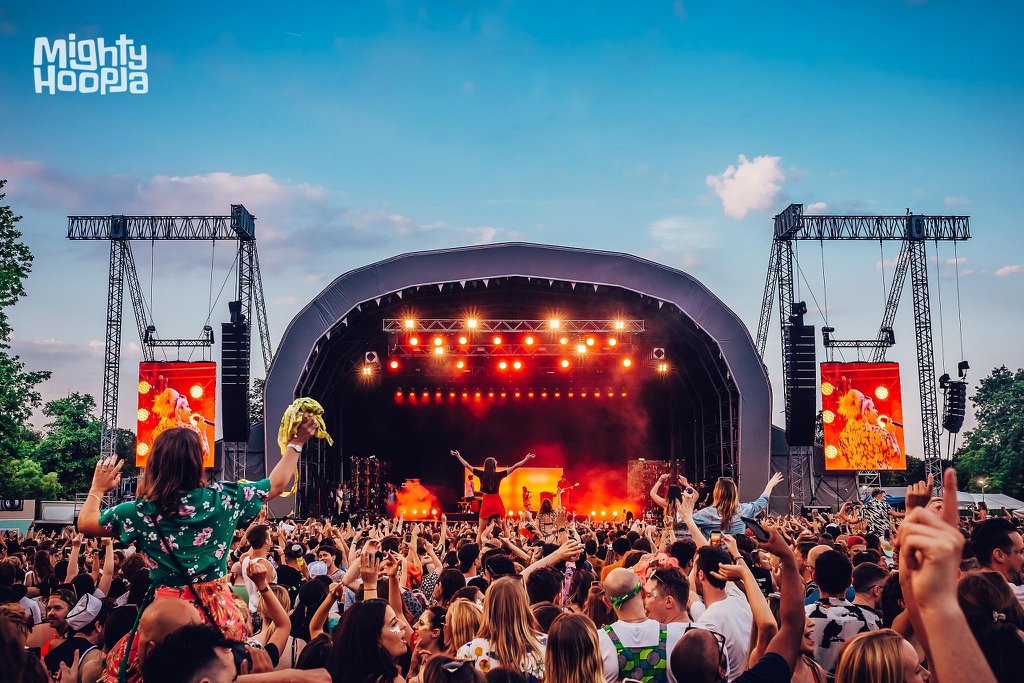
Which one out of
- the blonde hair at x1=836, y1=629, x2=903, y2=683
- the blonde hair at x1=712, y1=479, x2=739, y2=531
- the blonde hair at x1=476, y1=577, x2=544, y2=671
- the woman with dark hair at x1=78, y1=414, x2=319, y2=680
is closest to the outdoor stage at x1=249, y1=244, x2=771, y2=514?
the blonde hair at x1=712, y1=479, x2=739, y2=531

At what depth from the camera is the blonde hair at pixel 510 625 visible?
409 centimetres

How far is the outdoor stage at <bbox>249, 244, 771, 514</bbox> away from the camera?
73.0ft

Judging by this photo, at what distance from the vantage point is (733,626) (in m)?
4.23

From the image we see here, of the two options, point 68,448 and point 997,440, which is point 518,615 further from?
point 997,440

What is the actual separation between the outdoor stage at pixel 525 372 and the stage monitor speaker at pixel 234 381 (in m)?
0.83

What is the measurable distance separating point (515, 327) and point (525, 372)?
296 cm

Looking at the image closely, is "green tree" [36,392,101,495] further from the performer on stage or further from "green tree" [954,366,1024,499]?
"green tree" [954,366,1024,499]

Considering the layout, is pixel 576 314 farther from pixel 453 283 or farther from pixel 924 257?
pixel 924 257

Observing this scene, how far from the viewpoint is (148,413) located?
2344cm

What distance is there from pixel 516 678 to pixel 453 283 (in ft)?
62.6

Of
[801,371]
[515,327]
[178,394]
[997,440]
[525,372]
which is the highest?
[515,327]

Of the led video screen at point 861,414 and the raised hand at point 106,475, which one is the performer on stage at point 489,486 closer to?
the raised hand at point 106,475

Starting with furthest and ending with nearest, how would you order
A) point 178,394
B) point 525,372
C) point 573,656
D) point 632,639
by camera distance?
1. point 525,372
2. point 178,394
3. point 632,639
4. point 573,656

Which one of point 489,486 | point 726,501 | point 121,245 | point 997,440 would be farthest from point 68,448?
point 997,440
